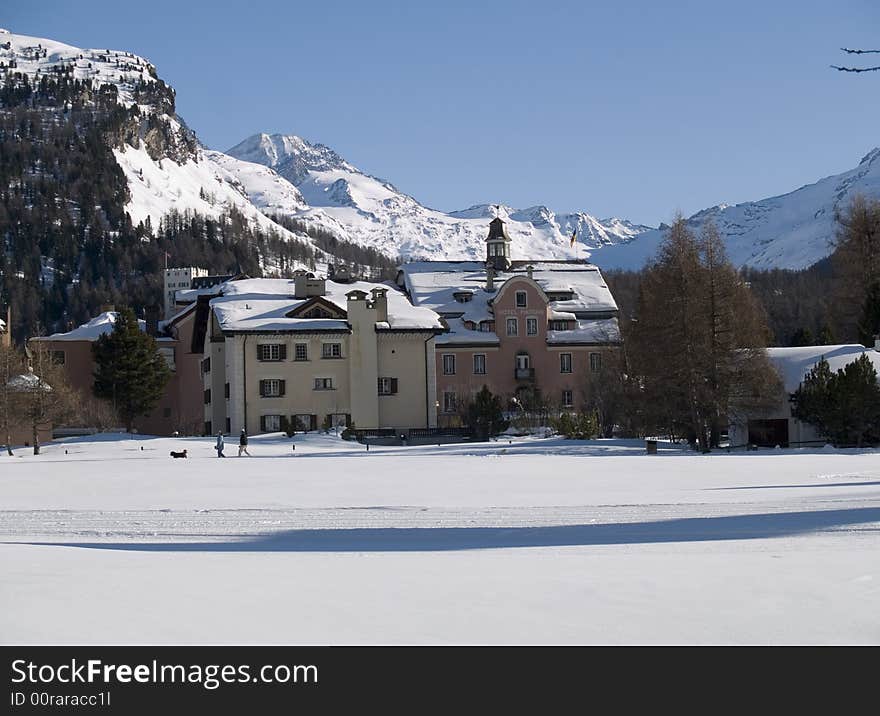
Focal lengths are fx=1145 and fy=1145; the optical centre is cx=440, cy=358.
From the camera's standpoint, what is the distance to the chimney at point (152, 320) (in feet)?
268

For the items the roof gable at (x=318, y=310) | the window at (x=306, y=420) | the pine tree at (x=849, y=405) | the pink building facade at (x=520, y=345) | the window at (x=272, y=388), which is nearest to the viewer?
the pine tree at (x=849, y=405)

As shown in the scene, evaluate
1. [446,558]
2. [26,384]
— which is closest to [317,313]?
[26,384]

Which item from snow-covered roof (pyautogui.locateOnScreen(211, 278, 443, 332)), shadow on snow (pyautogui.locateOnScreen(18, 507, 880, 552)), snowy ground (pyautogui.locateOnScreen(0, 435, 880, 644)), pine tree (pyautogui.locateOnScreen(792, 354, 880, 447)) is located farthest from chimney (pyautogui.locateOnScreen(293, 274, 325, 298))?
shadow on snow (pyautogui.locateOnScreen(18, 507, 880, 552))

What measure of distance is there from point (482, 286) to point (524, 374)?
11.4 meters

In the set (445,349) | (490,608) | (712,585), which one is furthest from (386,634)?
(445,349)

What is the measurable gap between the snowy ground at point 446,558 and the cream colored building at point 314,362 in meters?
35.2

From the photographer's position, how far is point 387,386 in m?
70.3

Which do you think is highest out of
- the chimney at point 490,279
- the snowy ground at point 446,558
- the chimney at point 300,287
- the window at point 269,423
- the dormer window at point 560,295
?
the chimney at point 490,279

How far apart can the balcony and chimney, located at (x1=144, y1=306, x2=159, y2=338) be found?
85.8 feet

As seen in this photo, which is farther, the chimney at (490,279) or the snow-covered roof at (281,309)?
the chimney at (490,279)

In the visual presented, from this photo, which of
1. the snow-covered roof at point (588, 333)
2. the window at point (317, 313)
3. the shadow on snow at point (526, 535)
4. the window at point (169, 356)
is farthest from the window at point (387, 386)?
the shadow on snow at point (526, 535)

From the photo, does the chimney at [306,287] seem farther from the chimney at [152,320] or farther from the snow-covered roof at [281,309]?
the chimney at [152,320]

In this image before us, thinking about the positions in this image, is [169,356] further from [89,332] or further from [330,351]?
[330,351]

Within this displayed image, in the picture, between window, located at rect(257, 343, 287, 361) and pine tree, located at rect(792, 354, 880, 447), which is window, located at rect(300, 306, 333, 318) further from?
pine tree, located at rect(792, 354, 880, 447)
